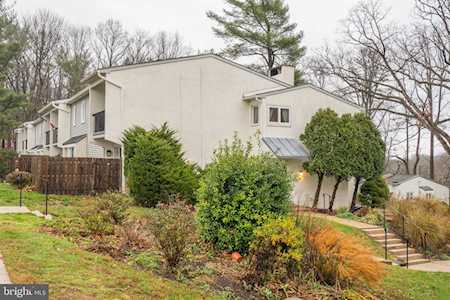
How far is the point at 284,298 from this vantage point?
198 inches

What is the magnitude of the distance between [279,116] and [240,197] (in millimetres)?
13691

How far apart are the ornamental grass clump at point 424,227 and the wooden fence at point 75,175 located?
39.5ft

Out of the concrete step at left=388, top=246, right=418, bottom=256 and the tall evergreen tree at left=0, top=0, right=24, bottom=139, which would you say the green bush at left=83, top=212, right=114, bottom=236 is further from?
the tall evergreen tree at left=0, top=0, right=24, bottom=139

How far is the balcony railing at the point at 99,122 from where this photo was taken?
58.2 ft

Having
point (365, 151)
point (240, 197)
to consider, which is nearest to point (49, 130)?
point (365, 151)

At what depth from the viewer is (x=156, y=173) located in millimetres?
13859

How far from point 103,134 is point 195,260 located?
42.0ft

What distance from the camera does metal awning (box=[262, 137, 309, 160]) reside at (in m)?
18.9

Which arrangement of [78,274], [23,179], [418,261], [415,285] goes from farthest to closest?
[23,179]
[418,261]
[415,285]
[78,274]

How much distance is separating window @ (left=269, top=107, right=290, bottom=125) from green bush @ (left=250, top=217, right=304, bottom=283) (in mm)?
14574

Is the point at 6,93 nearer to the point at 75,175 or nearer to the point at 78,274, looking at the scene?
the point at 75,175

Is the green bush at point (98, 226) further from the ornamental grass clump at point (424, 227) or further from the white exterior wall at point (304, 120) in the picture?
the white exterior wall at point (304, 120)

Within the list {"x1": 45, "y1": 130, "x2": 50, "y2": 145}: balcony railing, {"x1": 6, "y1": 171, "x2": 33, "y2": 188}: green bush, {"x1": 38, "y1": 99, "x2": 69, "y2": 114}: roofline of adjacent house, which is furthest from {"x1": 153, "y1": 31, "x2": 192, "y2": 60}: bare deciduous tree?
{"x1": 6, "y1": 171, "x2": 33, "y2": 188}: green bush

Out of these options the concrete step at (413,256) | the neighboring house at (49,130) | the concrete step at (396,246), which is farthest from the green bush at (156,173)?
the neighboring house at (49,130)
